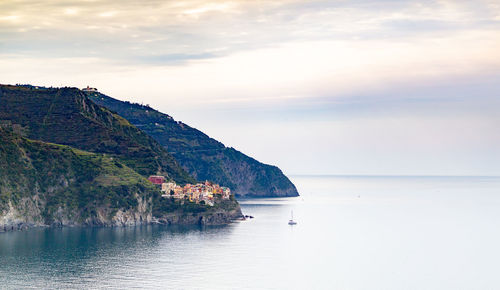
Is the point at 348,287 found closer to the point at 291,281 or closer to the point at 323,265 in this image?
the point at 291,281

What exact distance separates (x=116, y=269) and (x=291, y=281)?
42825 mm

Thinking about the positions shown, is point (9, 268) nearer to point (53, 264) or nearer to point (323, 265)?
point (53, 264)

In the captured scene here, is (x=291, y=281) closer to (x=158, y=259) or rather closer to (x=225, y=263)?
(x=225, y=263)

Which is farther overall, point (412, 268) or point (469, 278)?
point (412, 268)

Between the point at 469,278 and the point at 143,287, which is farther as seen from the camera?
the point at 469,278

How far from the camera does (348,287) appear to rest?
163 m

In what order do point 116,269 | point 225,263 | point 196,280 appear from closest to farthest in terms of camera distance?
1. point 196,280
2. point 116,269
3. point 225,263

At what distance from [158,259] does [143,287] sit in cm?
3866

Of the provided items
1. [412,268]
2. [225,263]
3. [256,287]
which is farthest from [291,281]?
[412,268]

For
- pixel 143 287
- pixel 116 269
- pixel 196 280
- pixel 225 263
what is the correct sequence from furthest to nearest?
pixel 225 263, pixel 116 269, pixel 196 280, pixel 143 287

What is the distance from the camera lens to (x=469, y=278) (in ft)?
574

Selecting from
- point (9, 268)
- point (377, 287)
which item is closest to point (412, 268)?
point (377, 287)

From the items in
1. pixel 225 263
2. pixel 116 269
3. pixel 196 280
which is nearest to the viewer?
pixel 196 280

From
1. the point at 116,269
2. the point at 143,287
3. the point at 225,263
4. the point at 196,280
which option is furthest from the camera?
the point at 225,263
